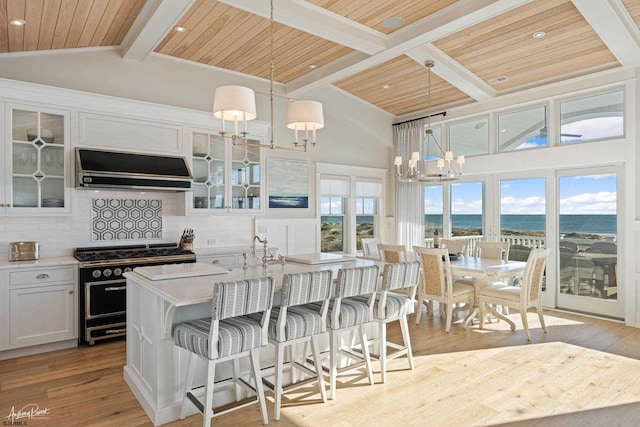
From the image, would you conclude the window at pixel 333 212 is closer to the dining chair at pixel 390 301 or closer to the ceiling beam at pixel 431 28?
the ceiling beam at pixel 431 28

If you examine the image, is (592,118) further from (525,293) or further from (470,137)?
(525,293)

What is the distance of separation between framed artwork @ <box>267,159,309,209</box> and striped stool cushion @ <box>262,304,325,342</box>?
129 inches

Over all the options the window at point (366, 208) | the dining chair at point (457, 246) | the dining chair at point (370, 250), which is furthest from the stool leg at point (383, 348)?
the window at point (366, 208)

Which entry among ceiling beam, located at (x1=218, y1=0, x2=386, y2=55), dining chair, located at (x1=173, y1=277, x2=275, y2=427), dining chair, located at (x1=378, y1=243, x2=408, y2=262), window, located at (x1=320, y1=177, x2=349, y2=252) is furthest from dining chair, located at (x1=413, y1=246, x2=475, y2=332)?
dining chair, located at (x1=173, y1=277, x2=275, y2=427)

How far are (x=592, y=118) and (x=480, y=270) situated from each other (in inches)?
107

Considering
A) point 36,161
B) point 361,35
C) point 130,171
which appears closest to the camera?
point 36,161

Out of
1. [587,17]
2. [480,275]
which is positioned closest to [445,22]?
[587,17]

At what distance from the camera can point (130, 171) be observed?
438cm

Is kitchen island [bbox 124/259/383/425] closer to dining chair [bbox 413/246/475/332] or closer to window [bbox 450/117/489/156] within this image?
dining chair [bbox 413/246/475/332]

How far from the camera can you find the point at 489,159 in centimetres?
630

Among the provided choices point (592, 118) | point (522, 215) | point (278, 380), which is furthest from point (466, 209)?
point (278, 380)

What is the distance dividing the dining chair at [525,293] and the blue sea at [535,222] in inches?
52.2

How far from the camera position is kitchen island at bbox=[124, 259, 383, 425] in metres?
2.63

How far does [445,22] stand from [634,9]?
1774 mm
